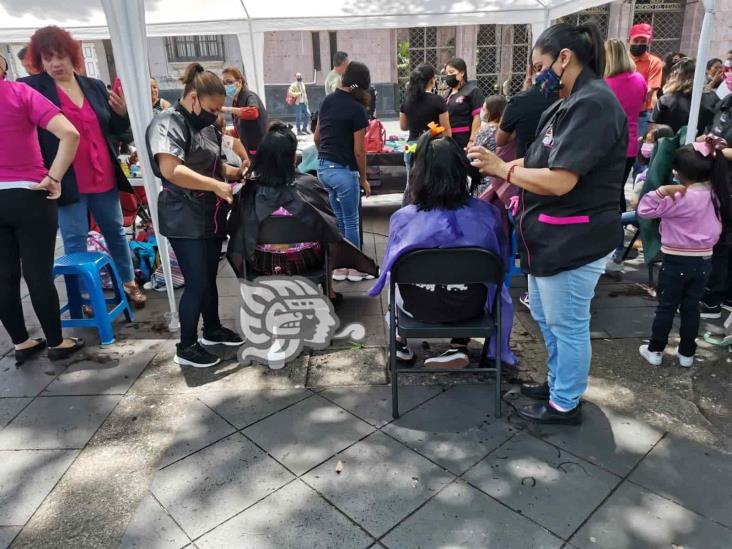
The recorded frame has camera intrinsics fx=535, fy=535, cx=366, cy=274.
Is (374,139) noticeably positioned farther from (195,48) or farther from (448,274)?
(195,48)

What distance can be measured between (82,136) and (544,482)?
3.53m

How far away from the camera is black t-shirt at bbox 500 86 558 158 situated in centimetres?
341

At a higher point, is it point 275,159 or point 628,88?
point 628,88

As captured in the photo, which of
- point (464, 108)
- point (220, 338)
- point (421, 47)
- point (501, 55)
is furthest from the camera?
point (421, 47)

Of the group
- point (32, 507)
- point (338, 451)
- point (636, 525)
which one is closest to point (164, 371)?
point (32, 507)

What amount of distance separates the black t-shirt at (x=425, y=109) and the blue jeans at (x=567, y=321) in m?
2.92

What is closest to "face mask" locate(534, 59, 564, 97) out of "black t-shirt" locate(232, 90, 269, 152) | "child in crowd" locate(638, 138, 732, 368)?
"child in crowd" locate(638, 138, 732, 368)

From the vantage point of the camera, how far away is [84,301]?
4.10 metres

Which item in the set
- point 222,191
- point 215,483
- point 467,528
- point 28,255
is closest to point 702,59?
point 222,191

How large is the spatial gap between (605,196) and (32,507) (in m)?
2.63

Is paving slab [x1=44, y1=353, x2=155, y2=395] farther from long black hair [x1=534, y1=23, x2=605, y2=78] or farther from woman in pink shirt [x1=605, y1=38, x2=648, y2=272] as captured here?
woman in pink shirt [x1=605, y1=38, x2=648, y2=272]

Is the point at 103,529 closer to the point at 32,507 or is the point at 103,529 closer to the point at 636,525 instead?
the point at 32,507

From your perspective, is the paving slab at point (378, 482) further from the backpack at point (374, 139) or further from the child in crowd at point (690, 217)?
the backpack at point (374, 139)

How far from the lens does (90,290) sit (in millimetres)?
3471
